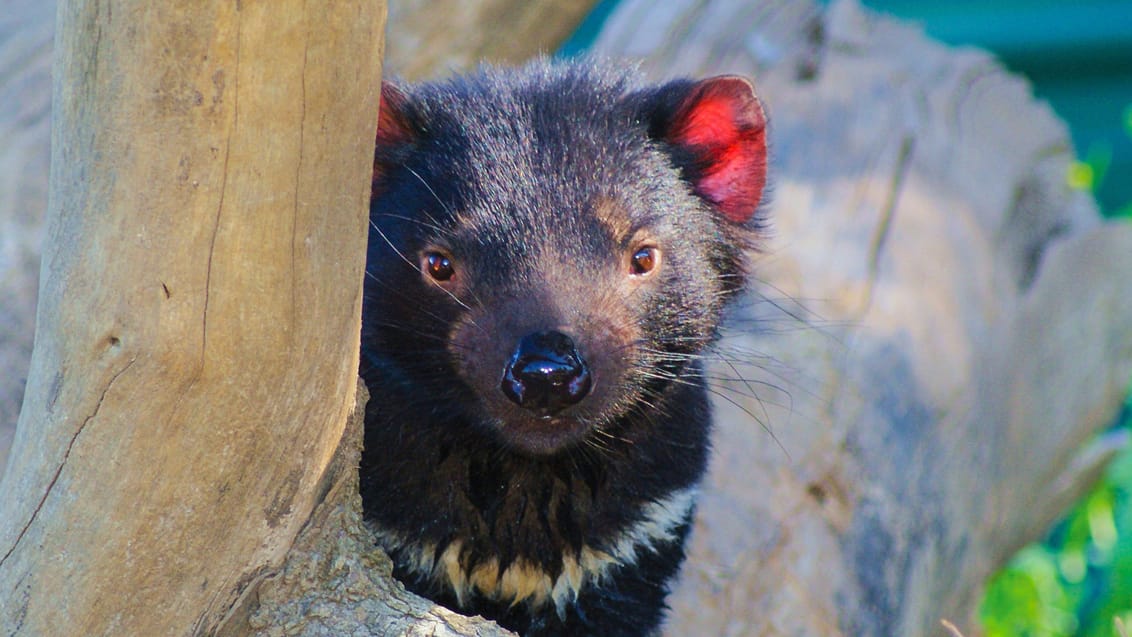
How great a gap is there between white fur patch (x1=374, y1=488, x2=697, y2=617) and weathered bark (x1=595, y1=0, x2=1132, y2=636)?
0.46m

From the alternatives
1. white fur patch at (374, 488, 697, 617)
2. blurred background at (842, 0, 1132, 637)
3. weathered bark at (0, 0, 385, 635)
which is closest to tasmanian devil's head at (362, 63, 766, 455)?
white fur patch at (374, 488, 697, 617)

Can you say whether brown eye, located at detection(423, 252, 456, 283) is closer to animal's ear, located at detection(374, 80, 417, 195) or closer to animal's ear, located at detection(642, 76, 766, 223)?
animal's ear, located at detection(374, 80, 417, 195)

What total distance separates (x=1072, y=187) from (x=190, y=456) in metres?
4.37

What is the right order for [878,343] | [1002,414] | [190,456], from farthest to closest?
[1002,414] < [878,343] < [190,456]

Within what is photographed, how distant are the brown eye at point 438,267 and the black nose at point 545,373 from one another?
11.8 inches

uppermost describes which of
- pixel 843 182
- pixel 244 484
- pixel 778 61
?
pixel 778 61

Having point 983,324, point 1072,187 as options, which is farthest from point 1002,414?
point 1072,187

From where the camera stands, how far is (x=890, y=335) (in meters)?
4.07

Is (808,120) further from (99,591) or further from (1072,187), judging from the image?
(99,591)

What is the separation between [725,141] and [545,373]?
931mm

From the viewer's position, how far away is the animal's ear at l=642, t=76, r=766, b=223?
9.09 feet

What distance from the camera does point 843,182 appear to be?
4.58 meters

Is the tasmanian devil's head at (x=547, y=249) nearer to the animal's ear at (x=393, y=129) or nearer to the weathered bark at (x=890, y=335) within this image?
the animal's ear at (x=393, y=129)

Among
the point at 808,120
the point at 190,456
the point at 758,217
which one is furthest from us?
the point at 808,120
